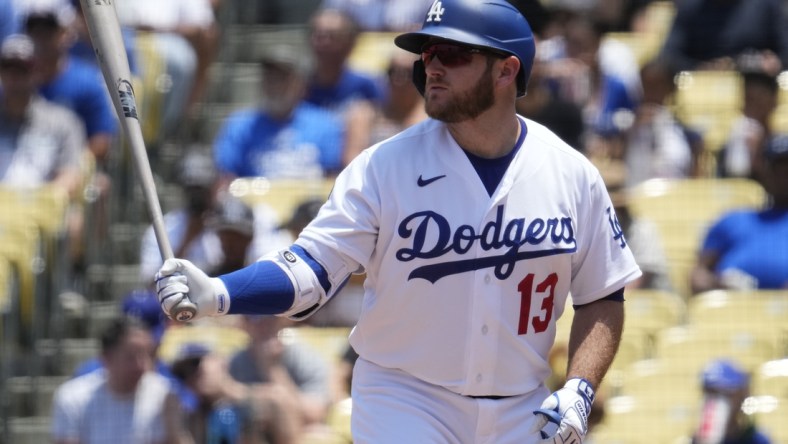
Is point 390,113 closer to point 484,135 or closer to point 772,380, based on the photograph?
point 772,380

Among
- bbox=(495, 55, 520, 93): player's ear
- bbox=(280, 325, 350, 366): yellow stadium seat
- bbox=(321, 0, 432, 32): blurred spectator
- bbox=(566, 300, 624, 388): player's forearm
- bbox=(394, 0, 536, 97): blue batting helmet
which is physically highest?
bbox=(394, 0, 536, 97): blue batting helmet

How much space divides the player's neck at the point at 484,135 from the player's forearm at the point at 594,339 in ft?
1.77

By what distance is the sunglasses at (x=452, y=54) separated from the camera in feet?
14.2

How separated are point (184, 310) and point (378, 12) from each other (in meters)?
6.89

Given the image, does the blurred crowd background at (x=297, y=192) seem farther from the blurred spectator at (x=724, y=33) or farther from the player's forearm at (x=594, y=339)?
the player's forearm at (x=594, y=339)

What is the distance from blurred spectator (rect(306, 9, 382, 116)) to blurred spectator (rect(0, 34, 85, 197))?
1681 millimetres

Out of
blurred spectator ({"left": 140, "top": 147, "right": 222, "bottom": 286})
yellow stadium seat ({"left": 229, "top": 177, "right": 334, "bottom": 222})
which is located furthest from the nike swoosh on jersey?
yellow stadium seat ({"left": 229, "top": 177, "right": 334, "bottom": 222})

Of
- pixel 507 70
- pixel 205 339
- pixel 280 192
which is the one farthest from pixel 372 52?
pixel 507 70

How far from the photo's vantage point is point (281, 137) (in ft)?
29.2

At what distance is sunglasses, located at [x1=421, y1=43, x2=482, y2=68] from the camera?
4.34 meters

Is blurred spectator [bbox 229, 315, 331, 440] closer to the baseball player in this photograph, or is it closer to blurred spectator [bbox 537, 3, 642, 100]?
the baseball player

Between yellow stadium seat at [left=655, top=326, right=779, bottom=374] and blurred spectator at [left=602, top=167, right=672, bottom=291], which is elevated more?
blurred spectator at [left=602, top=167, right=672, bottom=291]

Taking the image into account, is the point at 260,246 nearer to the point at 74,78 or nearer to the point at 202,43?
the point at 74,78

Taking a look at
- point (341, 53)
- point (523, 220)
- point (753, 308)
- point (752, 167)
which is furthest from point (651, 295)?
point (523, 220)
